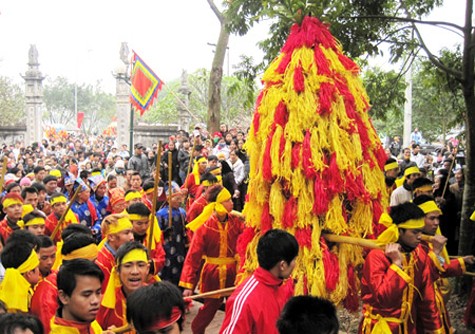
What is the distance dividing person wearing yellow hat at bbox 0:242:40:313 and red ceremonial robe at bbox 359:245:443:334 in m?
2.77

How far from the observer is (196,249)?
264 inches

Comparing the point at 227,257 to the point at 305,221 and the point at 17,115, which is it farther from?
the point at 17,115

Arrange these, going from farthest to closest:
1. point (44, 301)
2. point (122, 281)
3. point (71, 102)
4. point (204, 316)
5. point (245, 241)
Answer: point (71, 102) < point (204, 316) < point (245, 241) < point (122, 281) < point (44, 301)

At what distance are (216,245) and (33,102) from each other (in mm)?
24269

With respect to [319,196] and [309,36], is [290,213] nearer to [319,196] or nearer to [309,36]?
[319,196]

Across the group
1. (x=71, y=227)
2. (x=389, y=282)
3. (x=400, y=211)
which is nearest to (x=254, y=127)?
(x=400, y=211)

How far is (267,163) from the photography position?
16.5 ft

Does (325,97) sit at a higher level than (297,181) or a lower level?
higher

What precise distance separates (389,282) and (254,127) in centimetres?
190

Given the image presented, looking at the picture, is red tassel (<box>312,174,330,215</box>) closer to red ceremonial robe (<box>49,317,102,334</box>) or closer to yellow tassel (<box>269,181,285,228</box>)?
yellow tassel (<box>269,181,285,228</box>)

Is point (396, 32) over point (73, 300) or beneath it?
over

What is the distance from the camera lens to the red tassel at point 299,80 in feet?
16.3

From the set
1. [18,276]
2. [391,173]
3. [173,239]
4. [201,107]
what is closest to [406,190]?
[391,173]

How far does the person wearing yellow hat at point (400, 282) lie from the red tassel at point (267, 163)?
43.7 inches
